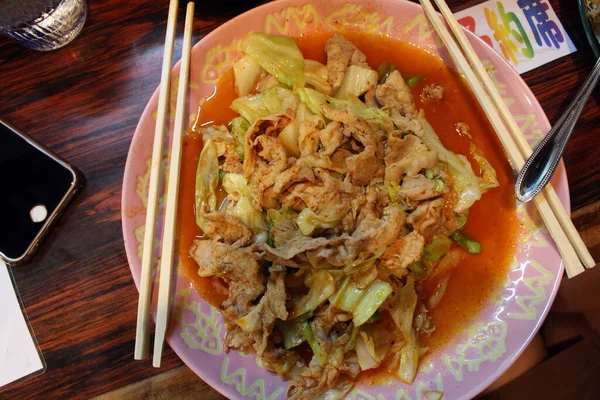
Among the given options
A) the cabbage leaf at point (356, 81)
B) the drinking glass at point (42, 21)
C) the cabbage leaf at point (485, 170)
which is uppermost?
the drinking glass at point (42, 21)

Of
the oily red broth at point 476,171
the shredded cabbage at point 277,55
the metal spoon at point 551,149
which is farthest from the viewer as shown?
the shredded cabbage at point 277,55

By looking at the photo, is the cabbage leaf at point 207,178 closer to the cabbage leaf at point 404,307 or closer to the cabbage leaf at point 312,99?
the cabbage leaf at point 312,99

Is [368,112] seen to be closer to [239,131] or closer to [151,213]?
[239,131]

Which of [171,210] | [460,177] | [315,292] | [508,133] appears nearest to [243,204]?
[171,210]

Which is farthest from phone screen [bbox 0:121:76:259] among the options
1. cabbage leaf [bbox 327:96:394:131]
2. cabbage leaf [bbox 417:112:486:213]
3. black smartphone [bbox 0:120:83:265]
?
cabbage leaf [bbox 417:112:486:213]

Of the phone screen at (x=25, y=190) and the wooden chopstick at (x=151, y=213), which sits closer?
the wooden chopstick at (x=151, y=213)

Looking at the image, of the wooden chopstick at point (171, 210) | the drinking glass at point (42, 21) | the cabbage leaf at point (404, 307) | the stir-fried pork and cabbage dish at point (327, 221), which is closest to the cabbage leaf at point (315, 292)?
the stir-fried pork and cabbage dish at point (327, 221)

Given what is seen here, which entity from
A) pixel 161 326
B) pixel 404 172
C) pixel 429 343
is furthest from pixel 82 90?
pixel 429 343
